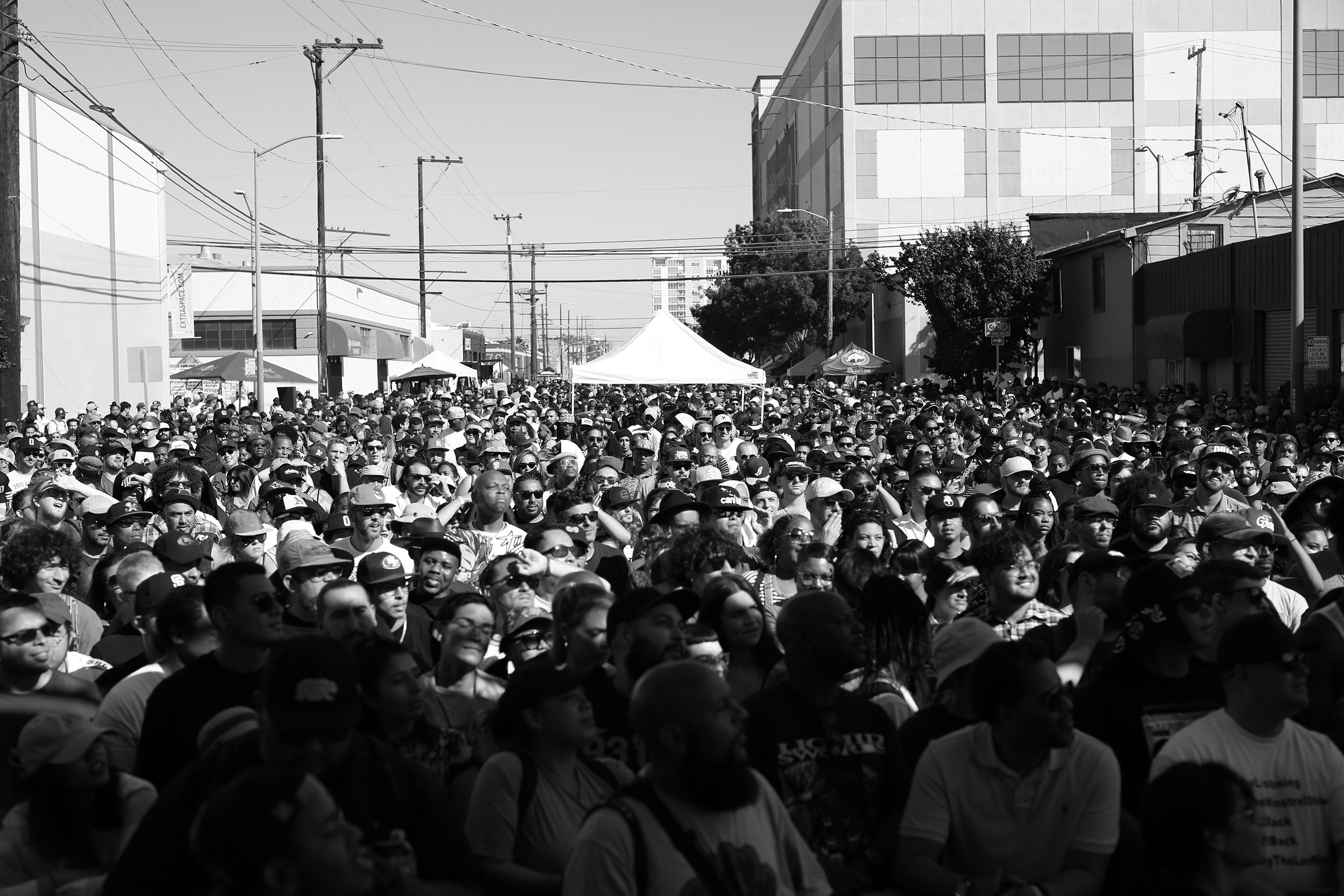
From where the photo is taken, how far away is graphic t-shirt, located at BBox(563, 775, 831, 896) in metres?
3.29

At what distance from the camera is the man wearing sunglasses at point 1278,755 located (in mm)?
3939

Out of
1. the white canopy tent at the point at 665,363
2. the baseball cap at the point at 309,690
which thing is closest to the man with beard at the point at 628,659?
the baseball cap at the point at 309,690

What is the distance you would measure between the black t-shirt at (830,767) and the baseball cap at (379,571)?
2736 mm

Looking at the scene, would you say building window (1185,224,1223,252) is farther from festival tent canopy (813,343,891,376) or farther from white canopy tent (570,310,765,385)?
white canopy tent (570,310,765,385)

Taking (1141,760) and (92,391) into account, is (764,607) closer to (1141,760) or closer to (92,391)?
(1141,760)

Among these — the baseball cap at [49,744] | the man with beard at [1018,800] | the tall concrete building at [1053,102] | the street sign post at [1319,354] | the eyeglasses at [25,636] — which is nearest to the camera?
the baseball cap at [49,744]

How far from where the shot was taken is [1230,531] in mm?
6820

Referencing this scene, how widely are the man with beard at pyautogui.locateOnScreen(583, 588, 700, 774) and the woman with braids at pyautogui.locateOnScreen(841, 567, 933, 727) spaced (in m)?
0.72

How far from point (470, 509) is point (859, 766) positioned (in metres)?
6.92

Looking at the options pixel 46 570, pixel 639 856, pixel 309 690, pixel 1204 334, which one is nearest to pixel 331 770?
→ pixel 309 690

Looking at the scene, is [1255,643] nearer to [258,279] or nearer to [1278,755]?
[1278,755]

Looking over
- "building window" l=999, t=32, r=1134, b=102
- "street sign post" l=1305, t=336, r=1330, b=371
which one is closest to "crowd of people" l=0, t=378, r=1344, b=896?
"street sign post" l=1305, t=336, r=1330, b=371

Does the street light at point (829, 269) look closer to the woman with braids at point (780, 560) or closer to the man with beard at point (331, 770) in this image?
the woman with braids at point (780, 560)

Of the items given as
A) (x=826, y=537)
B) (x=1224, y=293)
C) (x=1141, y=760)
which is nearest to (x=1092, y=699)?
(x=1141, y=760)
